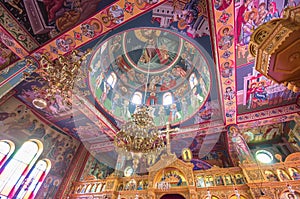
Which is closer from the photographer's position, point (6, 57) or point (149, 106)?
point (6, 57)

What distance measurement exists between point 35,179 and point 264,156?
38.3ft

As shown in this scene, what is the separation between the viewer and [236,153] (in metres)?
6.48

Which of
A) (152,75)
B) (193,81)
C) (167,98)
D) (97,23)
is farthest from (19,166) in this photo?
(193,81)

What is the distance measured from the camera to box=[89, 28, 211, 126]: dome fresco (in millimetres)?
7656

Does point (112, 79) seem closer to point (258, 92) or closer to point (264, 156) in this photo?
point (258, 92)

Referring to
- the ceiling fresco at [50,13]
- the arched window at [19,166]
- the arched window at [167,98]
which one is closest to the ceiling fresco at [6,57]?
the ceiling fresco at [50,13]

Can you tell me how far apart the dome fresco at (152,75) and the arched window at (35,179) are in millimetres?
4356

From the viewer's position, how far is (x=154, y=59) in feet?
36.0

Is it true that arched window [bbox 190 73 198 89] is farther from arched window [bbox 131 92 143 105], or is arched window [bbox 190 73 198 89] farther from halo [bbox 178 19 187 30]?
arched window [bbox 131 92 143 105]

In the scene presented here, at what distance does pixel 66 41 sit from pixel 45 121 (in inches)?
196

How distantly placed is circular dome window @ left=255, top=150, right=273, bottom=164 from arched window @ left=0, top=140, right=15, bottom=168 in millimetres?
11918

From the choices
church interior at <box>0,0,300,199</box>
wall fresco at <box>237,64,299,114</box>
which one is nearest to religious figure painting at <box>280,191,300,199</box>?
church interior at <box>0,0,300,199</box>

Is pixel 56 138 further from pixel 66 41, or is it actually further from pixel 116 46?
pixel 116 46

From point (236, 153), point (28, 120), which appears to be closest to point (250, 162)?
point (236, 153)
